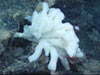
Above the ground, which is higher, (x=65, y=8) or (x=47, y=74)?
(x=65, y=8)

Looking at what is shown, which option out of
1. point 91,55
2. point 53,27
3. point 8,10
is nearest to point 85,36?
point 91,55

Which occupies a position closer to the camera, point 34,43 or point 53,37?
point 53,37

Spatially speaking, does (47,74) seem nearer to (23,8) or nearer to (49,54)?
(49,54)
